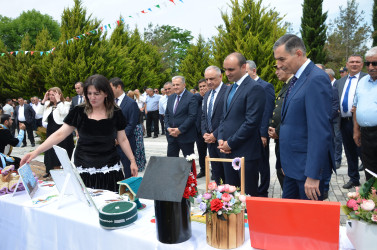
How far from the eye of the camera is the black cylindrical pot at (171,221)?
1535 millimetres

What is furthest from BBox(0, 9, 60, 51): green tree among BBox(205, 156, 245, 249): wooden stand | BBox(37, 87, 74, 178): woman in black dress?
BBox(205, 156, 245, 249): wooden stand

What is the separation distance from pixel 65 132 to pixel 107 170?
1.77 feet

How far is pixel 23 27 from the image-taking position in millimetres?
37125

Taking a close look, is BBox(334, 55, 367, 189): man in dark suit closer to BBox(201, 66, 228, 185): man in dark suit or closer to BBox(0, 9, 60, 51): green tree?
BBox(201, 66, 228, 185): man in dark suit

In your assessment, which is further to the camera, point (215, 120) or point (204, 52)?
point (204, 52)

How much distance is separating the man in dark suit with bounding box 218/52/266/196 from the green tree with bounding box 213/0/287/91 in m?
9.66

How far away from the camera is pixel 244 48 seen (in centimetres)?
1236

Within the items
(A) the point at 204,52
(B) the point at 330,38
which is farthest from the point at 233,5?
(B) the point at 330,38

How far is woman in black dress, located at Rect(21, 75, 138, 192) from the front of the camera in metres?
2.64

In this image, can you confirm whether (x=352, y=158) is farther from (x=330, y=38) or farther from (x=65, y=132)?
(x=330, y=38)

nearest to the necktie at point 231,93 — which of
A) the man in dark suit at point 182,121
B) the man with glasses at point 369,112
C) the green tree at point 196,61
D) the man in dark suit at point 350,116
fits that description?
the man with glasses at point 369,112

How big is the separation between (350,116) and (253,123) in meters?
2.77

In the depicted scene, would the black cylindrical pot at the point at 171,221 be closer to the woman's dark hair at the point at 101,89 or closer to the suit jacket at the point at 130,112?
the woman's dark hair at the point at 101,89

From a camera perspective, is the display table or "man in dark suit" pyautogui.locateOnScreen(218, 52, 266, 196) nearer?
the display table
